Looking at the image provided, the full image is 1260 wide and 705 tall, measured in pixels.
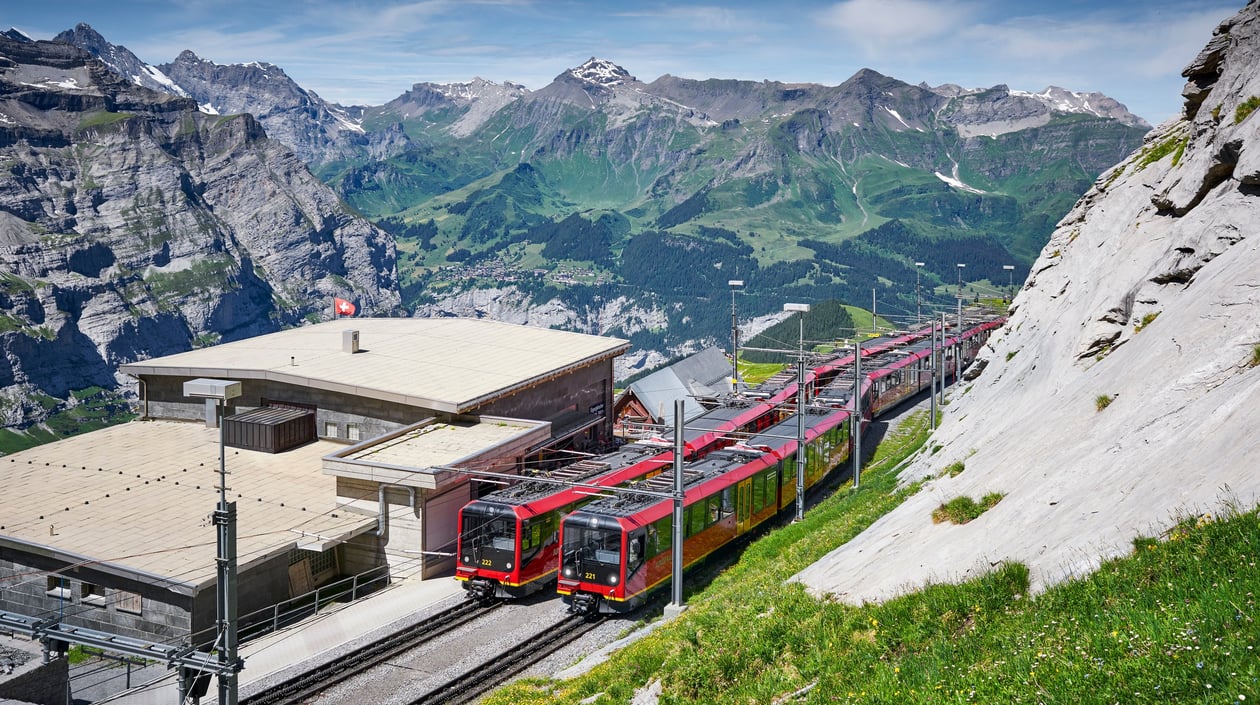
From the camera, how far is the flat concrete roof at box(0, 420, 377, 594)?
34.3m

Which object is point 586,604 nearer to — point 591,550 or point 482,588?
point 591,550

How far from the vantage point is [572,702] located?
19.1 meters

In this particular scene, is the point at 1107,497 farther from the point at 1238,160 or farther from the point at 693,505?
the point at 693,505

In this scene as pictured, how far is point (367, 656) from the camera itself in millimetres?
29172

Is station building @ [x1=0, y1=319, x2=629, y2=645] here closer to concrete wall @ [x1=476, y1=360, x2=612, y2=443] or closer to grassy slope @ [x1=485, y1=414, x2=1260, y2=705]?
concrete wall @ [x1=476, y1=360, x2=612, y2=443]

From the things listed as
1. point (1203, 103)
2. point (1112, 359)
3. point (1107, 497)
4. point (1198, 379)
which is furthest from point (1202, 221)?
point (1107, 497)

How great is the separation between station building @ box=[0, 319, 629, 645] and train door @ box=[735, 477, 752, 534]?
37.2ft

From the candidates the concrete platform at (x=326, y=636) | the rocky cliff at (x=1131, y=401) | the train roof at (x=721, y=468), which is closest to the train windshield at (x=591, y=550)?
the train roof at (x=721, y=468)

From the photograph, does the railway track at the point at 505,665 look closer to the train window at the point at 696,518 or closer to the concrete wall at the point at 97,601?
the train window at the point at 696,518

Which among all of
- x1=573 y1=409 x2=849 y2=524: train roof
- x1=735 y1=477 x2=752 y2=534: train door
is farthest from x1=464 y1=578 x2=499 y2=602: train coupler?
x1=735 y1=477 x2=752 y2=534: train door

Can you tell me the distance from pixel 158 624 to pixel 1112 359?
32.0m

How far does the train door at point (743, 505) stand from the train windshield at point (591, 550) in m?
7.88

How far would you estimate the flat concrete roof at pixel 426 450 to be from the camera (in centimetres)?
3772

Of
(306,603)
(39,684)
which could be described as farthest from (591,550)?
(39,684)
